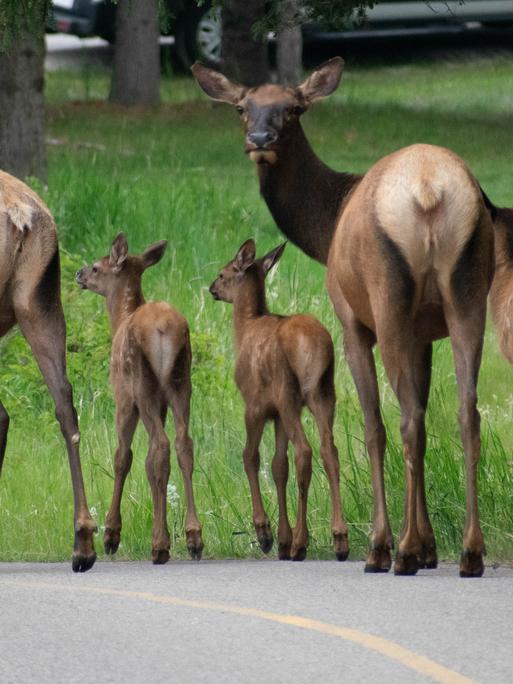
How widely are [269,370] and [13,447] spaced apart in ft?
10.8

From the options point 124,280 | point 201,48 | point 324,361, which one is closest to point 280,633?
point 324,361

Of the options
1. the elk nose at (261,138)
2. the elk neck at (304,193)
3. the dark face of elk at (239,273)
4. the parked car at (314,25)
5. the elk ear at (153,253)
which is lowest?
the dark face of elk at (239,273)

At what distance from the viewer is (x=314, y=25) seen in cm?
3033

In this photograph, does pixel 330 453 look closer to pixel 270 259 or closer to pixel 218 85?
pixel 270 259

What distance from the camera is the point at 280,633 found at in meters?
7.80

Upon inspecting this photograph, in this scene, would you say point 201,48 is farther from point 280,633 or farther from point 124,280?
point 280,633

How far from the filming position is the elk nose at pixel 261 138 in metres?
10.9

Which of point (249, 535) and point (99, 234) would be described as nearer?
point (249, 535)

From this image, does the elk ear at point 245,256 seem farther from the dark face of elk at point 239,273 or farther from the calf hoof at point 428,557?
the calf hoof at point 428,557

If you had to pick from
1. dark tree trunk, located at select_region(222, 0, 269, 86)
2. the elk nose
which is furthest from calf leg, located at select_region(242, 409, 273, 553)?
dark tree trunk, located at select_region(222, 0, 269, 86)

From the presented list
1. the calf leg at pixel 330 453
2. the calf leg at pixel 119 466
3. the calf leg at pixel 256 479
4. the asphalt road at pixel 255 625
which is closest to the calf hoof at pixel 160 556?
the asphalt road at pixel 255 625

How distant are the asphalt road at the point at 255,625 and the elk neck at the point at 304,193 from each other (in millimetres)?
2348

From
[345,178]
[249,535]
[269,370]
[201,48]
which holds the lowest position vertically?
[249,535]

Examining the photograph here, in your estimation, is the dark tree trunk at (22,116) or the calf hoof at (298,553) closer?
the calf hoof at (298,553)
